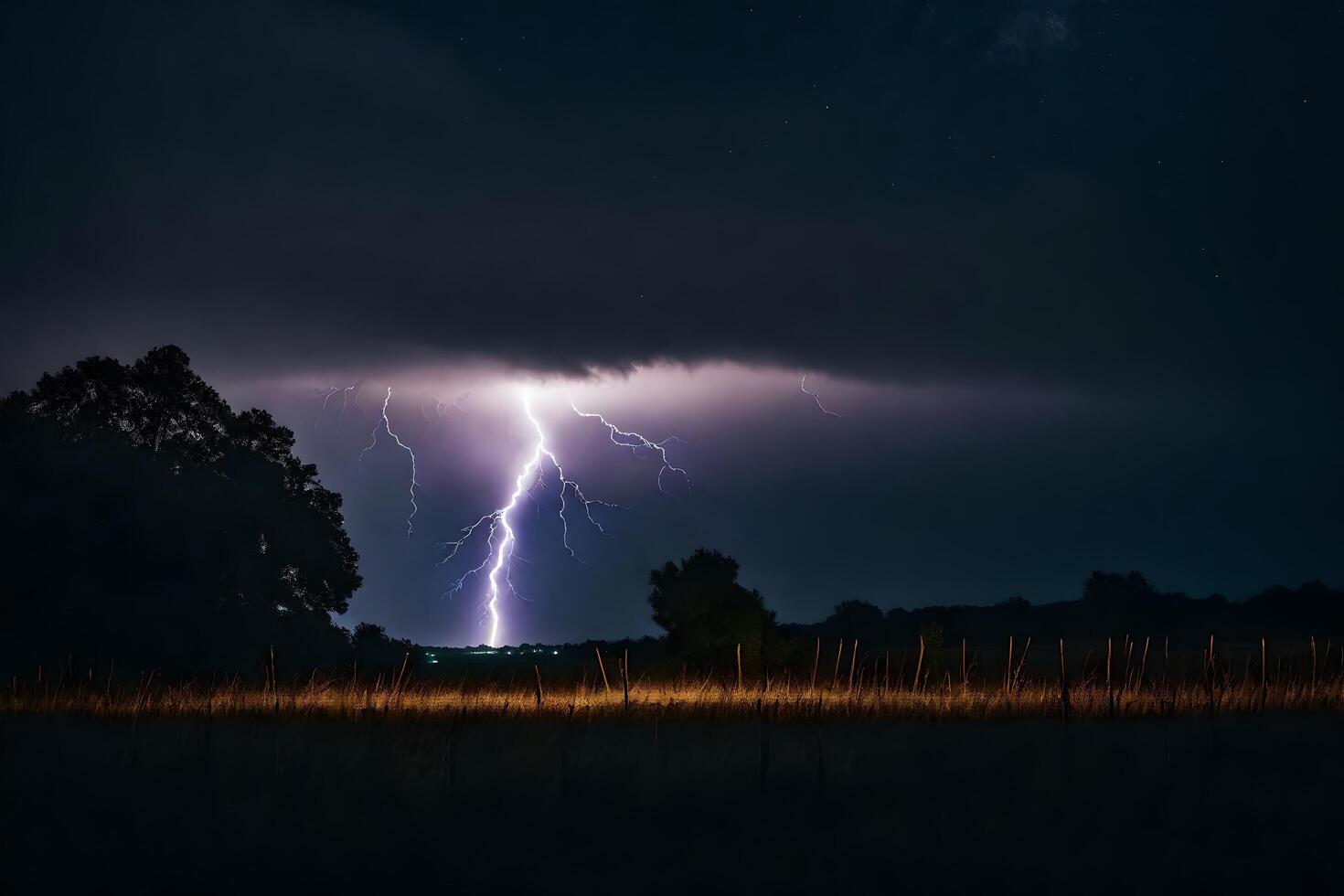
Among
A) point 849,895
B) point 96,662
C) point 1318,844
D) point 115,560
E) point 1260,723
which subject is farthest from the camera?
point 115,560

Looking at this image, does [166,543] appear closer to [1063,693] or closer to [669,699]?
[669,699]

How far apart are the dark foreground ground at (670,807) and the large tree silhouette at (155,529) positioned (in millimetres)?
8349

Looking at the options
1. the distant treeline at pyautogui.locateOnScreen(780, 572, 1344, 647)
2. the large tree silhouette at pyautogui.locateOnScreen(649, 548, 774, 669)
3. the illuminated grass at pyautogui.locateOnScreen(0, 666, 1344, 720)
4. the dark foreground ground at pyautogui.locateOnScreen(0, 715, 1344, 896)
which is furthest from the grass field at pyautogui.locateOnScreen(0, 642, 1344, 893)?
the distant treeline at pyautogui.locateOnScreen(780, 572, 1344, 647)

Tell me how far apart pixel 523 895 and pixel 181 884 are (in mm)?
2879

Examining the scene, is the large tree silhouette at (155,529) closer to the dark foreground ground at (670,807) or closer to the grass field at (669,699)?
the grass field at (669,699)

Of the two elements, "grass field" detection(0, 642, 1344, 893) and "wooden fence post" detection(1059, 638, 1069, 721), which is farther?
"wooden fence post" detection(1059, 638, 1069, 721)

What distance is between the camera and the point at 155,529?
26.7m

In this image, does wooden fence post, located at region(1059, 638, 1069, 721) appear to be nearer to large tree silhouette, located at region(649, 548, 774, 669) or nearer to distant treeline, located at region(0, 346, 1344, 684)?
distant treeline, located at region(0, 346, 1344, 684)

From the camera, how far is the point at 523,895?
383 inches

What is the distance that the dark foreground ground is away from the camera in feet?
33.4

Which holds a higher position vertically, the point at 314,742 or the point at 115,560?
the point at 115,560

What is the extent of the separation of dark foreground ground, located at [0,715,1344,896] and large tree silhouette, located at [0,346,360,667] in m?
8.35

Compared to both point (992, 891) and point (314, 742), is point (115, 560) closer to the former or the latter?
point (314, 742)

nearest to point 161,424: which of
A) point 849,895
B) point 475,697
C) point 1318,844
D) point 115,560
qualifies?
point 115,560
